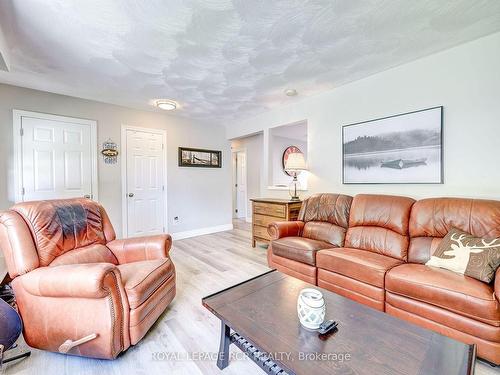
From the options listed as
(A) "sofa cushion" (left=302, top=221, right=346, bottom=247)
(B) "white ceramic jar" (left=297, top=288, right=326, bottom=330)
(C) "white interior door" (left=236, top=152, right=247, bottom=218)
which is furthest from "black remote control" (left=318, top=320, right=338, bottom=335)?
(C) "white interior door" (left=236, top=152, right=247, bottom=218)

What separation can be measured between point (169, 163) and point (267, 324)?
12.7 feet

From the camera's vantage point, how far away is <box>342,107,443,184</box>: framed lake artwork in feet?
7.88

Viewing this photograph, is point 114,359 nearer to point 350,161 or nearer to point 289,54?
point 289,54

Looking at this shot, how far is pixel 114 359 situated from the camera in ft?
4.96

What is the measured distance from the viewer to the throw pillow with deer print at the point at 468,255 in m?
1.57

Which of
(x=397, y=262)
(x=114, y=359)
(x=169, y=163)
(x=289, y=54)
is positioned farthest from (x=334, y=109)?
(x=114, y=359)

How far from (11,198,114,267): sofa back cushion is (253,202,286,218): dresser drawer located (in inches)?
86.0

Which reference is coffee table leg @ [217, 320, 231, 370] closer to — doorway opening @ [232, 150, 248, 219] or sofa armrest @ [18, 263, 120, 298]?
sofa armrest @ [18, 263, 120, 298]

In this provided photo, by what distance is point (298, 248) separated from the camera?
2461 mm

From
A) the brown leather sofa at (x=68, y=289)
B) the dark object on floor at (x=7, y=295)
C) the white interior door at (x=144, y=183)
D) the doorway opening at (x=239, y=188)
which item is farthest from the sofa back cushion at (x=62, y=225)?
the doorway opening at (x=239, y=188)

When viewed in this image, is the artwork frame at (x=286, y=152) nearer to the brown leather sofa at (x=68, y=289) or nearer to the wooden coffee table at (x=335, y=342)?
the brown leather sofa at (x=68, y=289)

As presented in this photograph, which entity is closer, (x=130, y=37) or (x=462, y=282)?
(x=462, y=282)

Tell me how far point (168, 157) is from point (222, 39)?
9.33 ft

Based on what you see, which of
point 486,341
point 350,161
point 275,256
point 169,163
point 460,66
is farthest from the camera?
point 169,163
